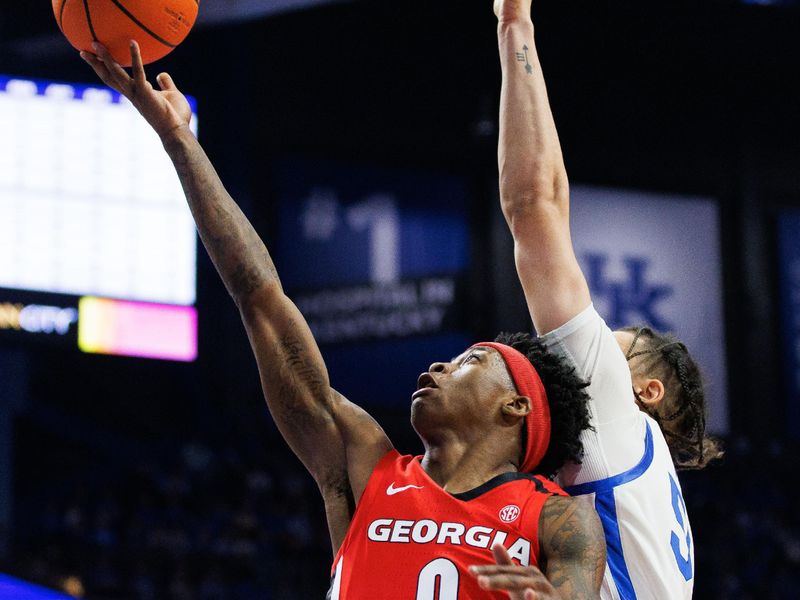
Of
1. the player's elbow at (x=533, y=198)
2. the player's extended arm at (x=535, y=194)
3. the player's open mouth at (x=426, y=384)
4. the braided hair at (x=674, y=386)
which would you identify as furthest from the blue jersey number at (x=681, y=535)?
the player's elbow at (x=533, y=198)

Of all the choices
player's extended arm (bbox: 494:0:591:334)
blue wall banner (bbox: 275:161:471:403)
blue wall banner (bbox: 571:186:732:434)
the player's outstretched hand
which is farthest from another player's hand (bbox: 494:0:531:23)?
blue wall banner (bbox: 571:186:732:434)

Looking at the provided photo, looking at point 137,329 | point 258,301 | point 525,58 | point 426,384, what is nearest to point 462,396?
point 426,384

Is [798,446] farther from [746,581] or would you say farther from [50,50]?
[50,50]

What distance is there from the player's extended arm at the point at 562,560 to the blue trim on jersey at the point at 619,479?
0.16 meters

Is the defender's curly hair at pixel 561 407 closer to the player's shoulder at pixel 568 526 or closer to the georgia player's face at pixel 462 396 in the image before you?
the georgia player's face at pixel 462 396

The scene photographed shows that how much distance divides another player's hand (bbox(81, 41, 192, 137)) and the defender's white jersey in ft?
3.60

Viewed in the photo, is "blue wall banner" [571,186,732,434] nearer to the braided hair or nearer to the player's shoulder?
the braided hair

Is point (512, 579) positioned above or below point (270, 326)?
below

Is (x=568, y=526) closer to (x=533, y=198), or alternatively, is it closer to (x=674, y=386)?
(x=674, y=386)

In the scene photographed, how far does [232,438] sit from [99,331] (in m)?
2.31

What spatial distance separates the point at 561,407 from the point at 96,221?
6.64 metres

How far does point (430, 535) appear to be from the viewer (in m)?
2.47

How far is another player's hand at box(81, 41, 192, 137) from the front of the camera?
2.87m

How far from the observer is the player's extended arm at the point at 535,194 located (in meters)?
2.69
